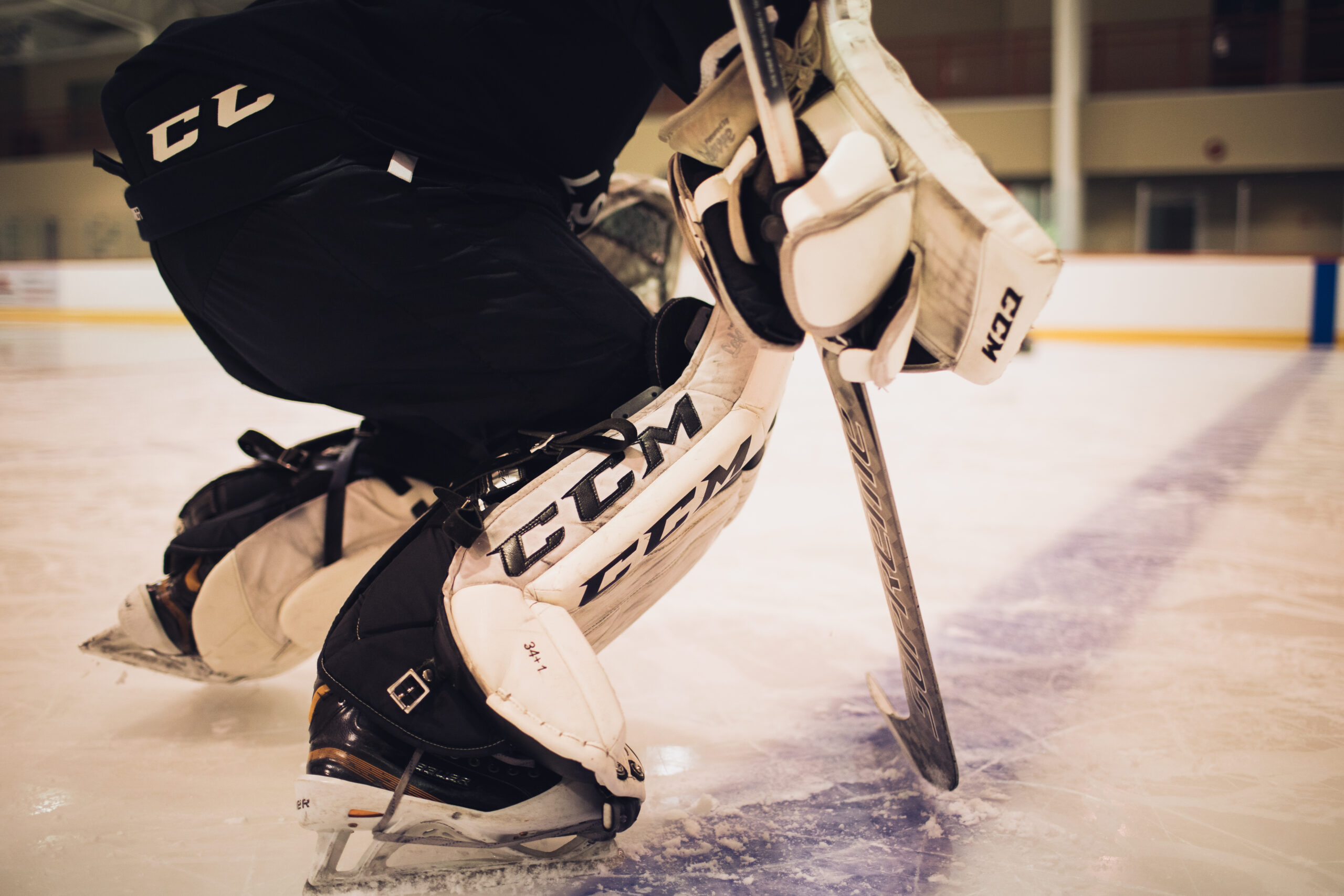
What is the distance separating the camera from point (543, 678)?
25.0 inches

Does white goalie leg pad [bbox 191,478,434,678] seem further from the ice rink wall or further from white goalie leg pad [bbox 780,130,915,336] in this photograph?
the ice rink wall

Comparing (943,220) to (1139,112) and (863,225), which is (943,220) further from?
(1139,112)

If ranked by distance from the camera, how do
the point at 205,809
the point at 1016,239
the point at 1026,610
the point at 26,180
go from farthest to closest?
the point at 26,180, the point at 1026,610, the point at 205,809, the point at 1016,239

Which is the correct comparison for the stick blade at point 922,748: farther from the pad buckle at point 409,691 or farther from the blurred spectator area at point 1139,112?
the blurred spectator area at point 1139,112

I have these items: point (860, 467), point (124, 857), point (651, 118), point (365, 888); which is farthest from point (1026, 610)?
point (651, 118)

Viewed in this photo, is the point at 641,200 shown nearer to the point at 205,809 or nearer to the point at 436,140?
the point at 436,140

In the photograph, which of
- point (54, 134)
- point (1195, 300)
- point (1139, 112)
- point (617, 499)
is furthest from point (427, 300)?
point (54, 134)

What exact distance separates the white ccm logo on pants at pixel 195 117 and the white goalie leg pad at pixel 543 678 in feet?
1.41

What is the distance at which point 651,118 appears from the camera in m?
10.3

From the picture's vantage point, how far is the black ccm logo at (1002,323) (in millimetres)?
552

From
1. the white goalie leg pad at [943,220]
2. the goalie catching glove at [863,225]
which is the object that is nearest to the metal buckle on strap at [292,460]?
the goalie catching glove at [863,225]

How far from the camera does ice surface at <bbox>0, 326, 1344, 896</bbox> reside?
68 centimetres

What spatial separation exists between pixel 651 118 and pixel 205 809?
33.9 feet

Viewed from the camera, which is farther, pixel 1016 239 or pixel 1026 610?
pixel 1026 610
